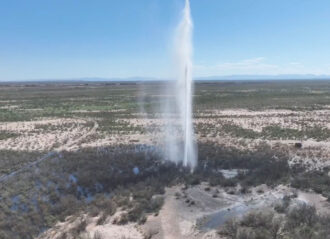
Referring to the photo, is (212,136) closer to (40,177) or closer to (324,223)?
(40,177)

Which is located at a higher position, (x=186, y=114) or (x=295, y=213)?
(x=186, y=114)

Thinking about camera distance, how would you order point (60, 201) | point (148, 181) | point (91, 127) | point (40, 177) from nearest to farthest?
point (60, 201)
point (148, 181)
point (40, 177)
point (91, 127)

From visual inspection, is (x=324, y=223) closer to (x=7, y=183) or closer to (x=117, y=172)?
(x=117, y=172)

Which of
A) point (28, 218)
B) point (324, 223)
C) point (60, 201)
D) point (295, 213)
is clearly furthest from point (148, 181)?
point (324, 223)

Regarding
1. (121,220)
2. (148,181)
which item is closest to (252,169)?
(148,181)

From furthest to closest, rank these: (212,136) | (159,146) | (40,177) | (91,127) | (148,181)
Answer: (91,127) < (212,136) < (159,146) < (40,177) < (148,181)

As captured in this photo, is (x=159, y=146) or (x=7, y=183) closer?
(x=7, y=183)

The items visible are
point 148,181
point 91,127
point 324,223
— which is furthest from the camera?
point 91,127

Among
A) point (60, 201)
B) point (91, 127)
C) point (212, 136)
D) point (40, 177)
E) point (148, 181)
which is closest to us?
point (60, 201)

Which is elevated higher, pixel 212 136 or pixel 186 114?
pixel 186 114
